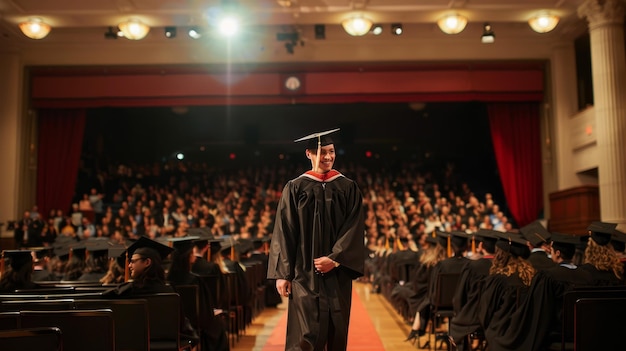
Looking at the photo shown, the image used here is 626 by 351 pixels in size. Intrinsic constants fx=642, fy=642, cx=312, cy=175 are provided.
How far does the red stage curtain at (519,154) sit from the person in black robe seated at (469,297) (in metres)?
11.3

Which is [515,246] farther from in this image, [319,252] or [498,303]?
[319,252]

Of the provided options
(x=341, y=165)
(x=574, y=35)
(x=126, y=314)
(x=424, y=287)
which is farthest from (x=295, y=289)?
(x=341, y=165)

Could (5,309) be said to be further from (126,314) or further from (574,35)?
(574,35)

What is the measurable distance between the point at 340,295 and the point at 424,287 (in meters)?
4.38

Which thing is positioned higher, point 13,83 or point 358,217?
point 13,83

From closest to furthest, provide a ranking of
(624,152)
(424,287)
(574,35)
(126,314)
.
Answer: (126,314) → (424,287) → (624,152) → (574,35)

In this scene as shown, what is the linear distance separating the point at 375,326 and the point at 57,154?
11.9 meters

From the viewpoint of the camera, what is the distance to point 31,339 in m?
3.03

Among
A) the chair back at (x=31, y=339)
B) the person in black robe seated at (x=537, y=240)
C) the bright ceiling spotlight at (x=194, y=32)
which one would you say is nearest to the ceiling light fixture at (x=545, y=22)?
the bright ceiling spotlight at (x=194, y=32)

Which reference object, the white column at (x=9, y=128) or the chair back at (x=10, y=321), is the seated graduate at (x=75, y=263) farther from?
the white column at (x=9, y=128)

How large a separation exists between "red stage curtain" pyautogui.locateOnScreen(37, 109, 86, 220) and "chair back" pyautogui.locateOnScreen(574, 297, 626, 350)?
15.8 meters

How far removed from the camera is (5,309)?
405 centimetres

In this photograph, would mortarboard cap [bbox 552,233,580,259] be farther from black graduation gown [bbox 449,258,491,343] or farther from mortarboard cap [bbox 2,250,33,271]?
mortarboard cap [bbox 2,250,33,271]

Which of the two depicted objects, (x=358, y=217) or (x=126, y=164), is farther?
(x=126, y=164)
